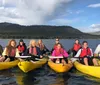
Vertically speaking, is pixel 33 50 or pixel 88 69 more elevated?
pixel 33 50

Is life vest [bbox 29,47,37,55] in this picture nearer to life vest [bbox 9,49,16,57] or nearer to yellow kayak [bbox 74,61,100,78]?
life vest [bbox 9,49,16,57]

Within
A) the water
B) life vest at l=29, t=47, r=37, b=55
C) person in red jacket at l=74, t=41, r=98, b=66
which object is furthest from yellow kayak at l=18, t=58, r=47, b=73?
person in red jacket at l=74, t=41, r=98, b=66

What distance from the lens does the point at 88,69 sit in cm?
1719

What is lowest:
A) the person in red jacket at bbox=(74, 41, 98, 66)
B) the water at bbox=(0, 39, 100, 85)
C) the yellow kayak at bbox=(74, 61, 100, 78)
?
the water at bbox=(0, 39, 100, 85)

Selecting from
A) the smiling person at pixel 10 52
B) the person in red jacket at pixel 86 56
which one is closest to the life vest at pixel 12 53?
the smiling person at pixel 10 52

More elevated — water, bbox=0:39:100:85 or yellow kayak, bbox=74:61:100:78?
yellow kayak, bbox=74:61:100:78

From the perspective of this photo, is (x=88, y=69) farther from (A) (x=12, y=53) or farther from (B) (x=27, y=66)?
(A) (x=12, y=53)

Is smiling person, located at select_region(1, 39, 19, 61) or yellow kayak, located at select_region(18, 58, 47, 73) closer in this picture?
yellow kayak, located at select_region(18, 58, 47, 73)

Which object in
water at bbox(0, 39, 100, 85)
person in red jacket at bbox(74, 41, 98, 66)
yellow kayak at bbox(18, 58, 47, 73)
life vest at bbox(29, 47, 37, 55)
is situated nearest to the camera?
water at bbox(0, 39, 100, 85)

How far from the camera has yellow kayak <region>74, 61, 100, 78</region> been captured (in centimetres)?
1611

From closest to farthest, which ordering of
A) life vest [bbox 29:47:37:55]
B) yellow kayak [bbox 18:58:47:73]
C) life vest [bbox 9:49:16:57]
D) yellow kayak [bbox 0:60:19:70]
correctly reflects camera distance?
yellow kayak [bbox 18:58:47:73] → yellow kayak [bbox 0:60:19:70] → life vest [bbox 9:49:16:57] → life vest [bbox 29:47:37:55]

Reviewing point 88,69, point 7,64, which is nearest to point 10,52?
point 7,64

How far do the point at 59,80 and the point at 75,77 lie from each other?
1675 millimetres

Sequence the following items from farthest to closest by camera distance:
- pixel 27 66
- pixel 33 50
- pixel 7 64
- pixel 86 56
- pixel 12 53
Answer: pixel 33 50 → pixel 12 53 → pixel 7 64 → pixel 86 56 → pixel 27 66
